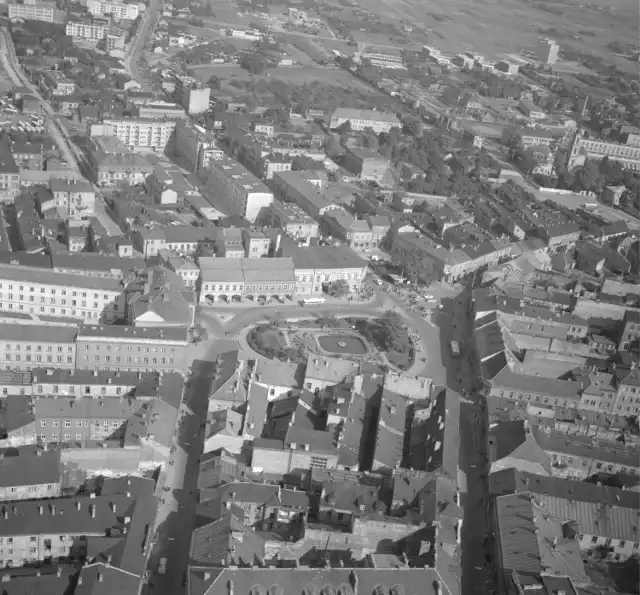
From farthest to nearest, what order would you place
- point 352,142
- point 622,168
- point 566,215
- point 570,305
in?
point 622,168 < point 352,142 < point 566,215 < point 570,305

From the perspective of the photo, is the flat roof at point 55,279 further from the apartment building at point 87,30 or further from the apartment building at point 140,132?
the apartment building at point 87,30

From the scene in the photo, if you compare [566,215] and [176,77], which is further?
[176,77]

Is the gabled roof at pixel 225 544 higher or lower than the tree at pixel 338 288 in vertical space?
higher

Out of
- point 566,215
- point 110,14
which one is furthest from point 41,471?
point 110,14

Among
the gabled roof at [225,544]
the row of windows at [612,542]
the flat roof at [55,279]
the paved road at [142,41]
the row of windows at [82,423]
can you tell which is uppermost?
the gabled roof at [225,544]

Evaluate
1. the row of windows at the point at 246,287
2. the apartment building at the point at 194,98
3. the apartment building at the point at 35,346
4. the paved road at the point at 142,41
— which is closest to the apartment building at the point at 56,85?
the paved road at the point at 142,41

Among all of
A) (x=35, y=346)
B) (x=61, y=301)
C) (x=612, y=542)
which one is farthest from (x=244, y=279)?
(x=612, y=542)

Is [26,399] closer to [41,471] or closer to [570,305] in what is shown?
[41,471]
